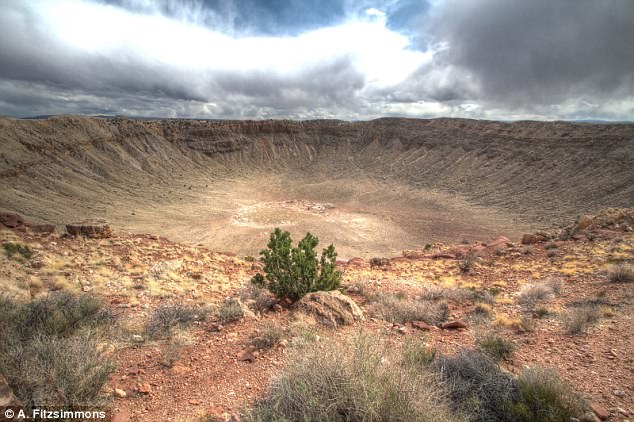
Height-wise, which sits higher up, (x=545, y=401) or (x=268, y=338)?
(x=545, y=401)

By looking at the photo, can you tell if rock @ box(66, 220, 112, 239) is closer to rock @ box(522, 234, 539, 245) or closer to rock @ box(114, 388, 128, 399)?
rock @ box(114, 388, 128, 399)

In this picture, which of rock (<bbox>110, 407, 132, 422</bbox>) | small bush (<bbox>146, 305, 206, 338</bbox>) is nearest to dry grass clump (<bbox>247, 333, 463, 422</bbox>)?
rock (<bbox>110, 407, 132, 422</bbox>)

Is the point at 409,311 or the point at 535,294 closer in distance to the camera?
the point at 409,311

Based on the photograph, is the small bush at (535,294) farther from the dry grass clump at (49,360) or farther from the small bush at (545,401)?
the dry grass clump at (49,360)

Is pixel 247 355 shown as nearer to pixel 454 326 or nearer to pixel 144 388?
pixel 144 388

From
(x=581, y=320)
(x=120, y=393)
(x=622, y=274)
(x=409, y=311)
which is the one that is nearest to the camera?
(x=120, y=393)

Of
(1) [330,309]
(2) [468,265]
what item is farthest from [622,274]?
(1) [330,309]

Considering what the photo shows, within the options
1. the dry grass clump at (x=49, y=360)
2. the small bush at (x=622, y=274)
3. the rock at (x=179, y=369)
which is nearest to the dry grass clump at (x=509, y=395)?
the rock at (x=179, y=369)
